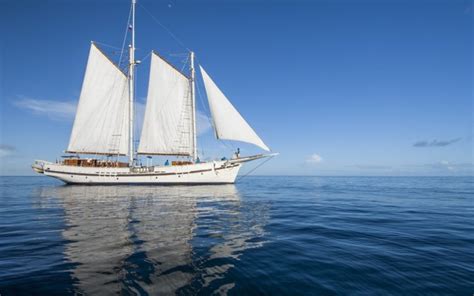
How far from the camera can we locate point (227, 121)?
40906 mm

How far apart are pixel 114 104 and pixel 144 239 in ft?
137

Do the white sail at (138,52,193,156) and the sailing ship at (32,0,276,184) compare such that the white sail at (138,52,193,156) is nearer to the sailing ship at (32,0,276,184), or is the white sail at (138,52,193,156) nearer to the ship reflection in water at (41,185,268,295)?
the sailing ship at (32,0,276,184)

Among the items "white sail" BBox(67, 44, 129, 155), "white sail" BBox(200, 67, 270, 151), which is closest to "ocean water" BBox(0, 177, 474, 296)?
"white sail" BBox(200, 67, 270, 151)

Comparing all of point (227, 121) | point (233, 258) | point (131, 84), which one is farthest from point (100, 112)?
point (233, 258)

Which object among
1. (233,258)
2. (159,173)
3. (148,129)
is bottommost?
(233,258)

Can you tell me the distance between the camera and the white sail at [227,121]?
132 ft

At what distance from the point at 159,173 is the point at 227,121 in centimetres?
1373

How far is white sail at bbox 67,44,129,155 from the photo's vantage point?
43.3 m

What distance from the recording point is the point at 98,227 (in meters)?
10.7

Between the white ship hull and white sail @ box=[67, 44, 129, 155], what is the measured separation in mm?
3623

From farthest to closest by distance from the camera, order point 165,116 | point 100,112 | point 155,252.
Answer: point 165,116, point 100,112, point 155,252

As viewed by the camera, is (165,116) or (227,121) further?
(165,116)

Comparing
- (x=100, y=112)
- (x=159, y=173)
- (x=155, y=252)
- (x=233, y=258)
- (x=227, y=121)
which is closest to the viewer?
(x=233, y=258)

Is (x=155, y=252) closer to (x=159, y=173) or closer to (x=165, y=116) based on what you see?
(x=159, y=173)
